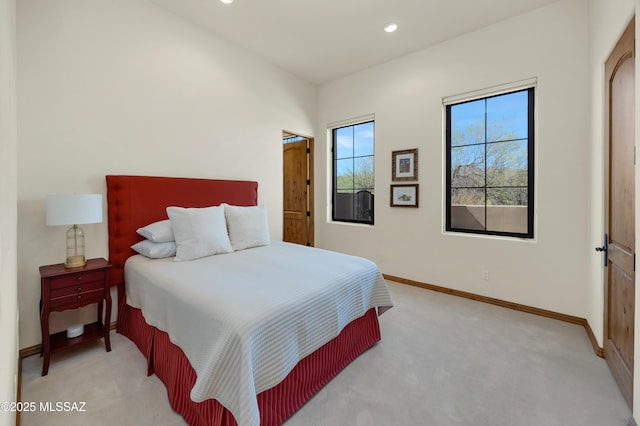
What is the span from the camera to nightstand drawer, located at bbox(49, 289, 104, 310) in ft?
6.40

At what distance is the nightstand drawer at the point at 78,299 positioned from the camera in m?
1.95

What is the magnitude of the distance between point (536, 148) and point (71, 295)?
427cm

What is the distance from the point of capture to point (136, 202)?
260cm

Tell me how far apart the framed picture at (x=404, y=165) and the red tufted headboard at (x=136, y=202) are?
2431mm

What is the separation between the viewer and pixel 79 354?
214 centimetres

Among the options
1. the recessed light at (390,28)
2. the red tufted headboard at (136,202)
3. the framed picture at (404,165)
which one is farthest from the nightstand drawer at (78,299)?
the recessed light at (390,28)

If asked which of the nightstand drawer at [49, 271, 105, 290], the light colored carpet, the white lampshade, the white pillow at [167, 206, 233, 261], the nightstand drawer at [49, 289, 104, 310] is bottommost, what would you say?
the light colored carpet

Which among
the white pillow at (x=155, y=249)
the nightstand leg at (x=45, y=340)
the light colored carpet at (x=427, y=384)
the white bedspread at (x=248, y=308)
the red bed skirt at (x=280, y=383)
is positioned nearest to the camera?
the white bedspread at (x=248, y=308)

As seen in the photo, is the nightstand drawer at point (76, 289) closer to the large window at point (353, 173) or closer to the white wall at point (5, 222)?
the white wall at point (5, 222)

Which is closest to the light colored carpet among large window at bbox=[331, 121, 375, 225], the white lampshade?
the white lampshade

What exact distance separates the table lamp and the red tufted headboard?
0.30m

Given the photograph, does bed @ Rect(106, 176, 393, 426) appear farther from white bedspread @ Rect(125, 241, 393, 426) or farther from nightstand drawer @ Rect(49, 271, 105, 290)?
nightstand drawer @ Rect(49, 271, 105, 290)

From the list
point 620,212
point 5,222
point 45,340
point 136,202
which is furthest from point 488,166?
point 45,340

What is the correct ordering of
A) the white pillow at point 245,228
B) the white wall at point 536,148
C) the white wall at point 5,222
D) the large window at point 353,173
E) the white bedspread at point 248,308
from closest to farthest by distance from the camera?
the white wall at point 5,222, the white bedspread at point 248,308, the white wall at point 536,148, the white pillow at point 245,228, the large window at point 353,173
